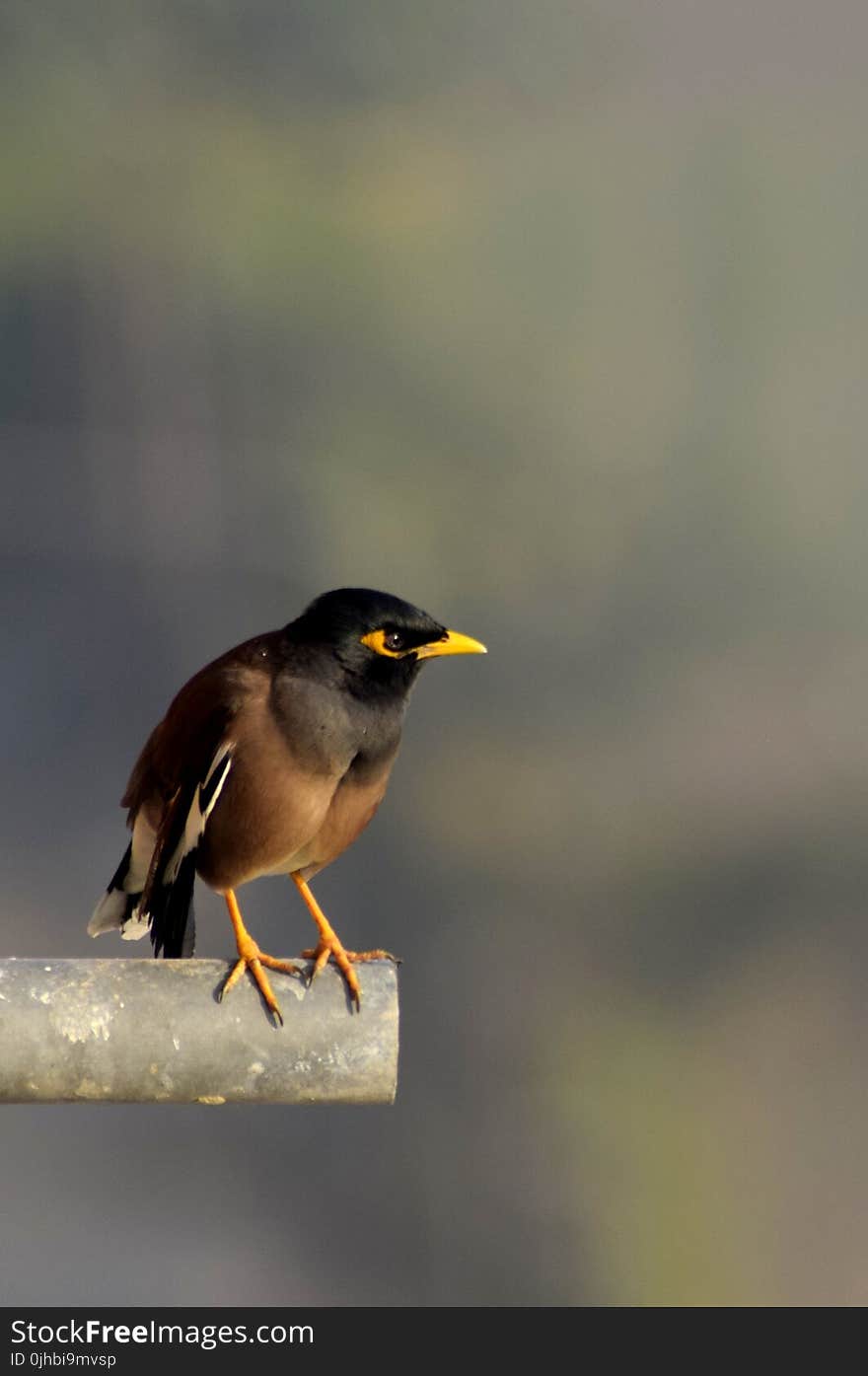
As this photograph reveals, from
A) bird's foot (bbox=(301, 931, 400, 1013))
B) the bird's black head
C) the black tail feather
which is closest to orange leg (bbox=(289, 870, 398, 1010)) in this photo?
bird's foot (bbox=(301, 931, 400, 1013))

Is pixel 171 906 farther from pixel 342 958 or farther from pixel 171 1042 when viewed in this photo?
pixel 171 1042

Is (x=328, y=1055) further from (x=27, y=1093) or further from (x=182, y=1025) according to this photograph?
(x=27, y=1093)

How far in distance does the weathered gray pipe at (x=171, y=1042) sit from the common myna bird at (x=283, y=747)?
218mm

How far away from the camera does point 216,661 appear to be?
1.64 meters

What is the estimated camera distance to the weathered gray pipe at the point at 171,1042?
1.25 m

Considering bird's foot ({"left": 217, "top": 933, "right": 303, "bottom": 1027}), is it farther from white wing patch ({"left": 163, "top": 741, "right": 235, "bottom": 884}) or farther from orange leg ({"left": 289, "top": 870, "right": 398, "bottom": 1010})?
white wing patch ({"left": 163, "top": 741, "right": 235, "bottom": 884})

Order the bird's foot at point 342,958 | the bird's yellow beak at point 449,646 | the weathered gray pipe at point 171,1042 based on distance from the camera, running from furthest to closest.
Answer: the bird's yellow beak at point 449,646, the bird's foot at point 342,958, the weathered gray pipe at point 171,1042

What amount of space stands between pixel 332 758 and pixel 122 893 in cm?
29

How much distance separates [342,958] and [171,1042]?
8.3 inches

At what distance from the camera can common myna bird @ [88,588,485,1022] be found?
1.56m

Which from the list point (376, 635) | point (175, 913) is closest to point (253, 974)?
point (175, 913)

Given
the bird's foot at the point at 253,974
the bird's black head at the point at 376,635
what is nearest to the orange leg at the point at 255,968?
the bird's foot at the point at 253,974

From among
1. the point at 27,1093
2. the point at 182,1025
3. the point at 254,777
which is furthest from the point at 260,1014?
the point at 254,777

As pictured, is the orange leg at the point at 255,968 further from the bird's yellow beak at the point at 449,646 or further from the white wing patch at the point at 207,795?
the bird's yellow beak at the point at 449,646
